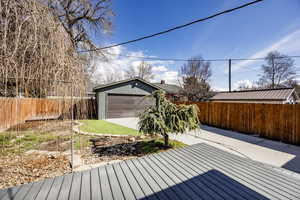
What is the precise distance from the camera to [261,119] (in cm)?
672

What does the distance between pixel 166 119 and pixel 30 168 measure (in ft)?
12.8

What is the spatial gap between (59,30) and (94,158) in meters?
3.44

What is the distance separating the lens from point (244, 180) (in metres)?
2.43

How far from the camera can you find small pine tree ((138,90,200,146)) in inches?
176

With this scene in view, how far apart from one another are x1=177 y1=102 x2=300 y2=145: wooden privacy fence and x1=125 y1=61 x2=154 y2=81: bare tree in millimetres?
20282

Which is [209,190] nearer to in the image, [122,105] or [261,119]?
[261,119]

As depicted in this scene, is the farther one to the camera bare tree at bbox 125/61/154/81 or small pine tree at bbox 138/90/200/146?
bare tree at bbox 125/61/154/81

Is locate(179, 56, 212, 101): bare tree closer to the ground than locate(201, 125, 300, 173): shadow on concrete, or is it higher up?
higher up

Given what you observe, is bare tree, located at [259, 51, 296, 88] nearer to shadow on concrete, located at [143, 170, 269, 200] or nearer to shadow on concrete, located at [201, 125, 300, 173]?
shadow on concrete, located at [201, 125, 300, 173]

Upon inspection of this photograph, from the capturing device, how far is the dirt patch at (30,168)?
3012 millimetres

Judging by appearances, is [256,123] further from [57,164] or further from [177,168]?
[57,164]

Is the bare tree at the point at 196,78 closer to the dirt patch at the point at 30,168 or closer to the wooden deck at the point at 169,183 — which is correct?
the wooden deck at the point at 169,183

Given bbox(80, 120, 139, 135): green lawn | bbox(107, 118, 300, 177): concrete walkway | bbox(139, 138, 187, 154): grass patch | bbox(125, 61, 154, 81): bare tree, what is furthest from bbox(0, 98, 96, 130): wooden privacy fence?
bbox(125, 61, 154, 81): bare tree

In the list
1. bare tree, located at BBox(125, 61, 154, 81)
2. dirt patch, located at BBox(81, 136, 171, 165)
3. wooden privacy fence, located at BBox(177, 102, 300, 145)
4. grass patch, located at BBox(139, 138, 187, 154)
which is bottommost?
dirt patch, located at BBox(81, 136, 171, 165)
